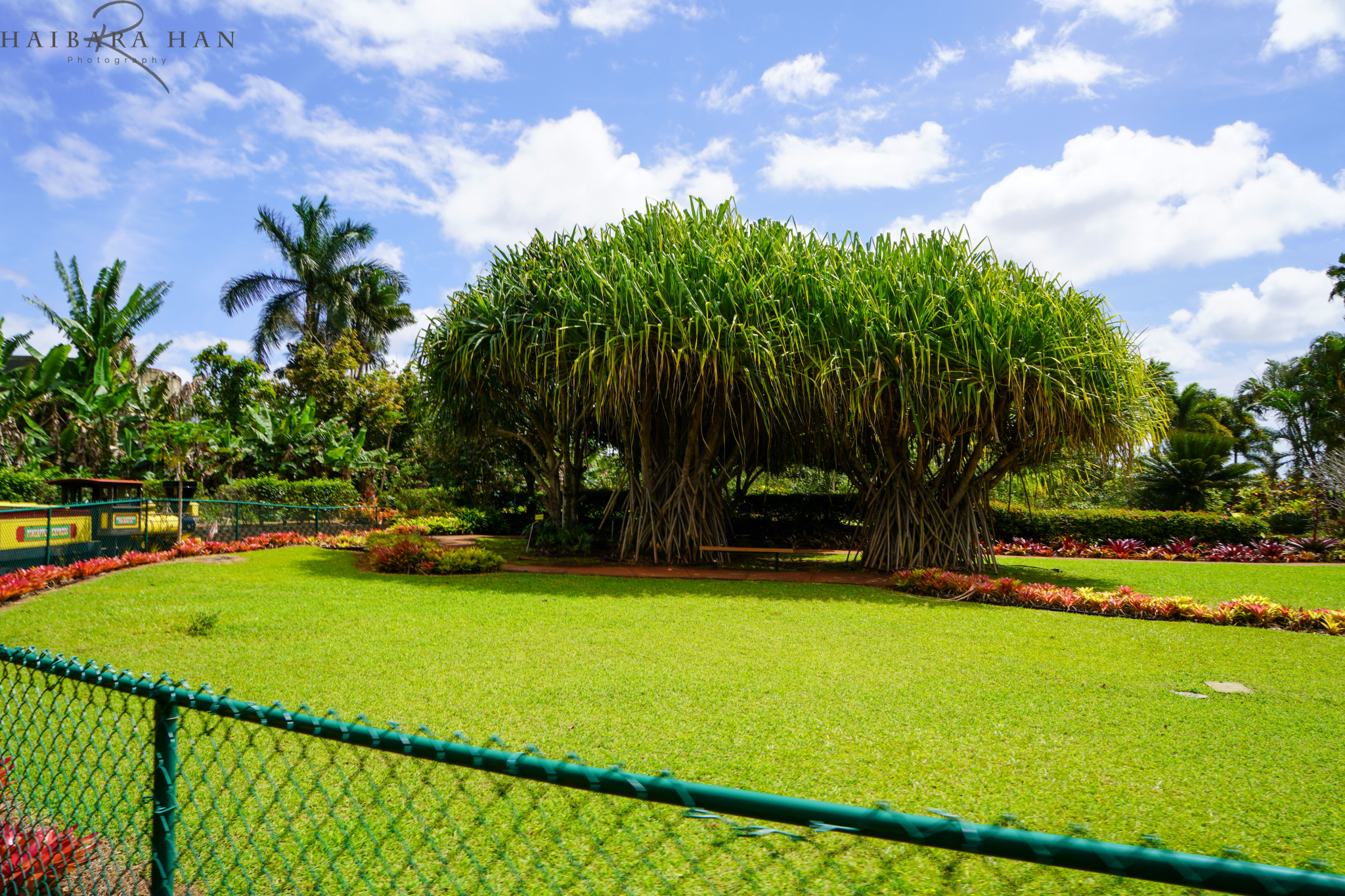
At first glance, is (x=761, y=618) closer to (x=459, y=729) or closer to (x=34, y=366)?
(x=459, y=729)

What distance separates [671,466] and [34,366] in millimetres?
19838

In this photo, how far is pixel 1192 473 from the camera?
1986cm

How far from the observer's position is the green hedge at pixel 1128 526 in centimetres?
1644

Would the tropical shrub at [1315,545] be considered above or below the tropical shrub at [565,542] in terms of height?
below

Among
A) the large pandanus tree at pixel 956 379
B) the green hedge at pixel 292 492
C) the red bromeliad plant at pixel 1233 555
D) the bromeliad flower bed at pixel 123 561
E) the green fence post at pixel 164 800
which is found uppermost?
the large pandanus tree at pixel 956 379

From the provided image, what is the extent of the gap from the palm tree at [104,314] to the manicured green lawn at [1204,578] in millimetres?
25276

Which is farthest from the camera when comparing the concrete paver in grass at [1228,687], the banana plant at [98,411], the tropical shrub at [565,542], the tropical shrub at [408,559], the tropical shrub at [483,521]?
the banana plant at [98,411]

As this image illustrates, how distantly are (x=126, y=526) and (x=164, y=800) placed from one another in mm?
12620

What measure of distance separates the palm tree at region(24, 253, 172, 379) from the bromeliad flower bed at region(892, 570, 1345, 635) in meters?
23.5

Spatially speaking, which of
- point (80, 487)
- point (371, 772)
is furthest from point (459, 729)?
point (80, 487)

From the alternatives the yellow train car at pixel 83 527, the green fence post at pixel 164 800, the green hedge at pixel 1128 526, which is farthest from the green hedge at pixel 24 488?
the green hedge at pixel 1128 526

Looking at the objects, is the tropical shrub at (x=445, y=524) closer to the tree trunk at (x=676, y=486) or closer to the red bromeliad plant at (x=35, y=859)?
the tree trunk at (x=676, y=486)

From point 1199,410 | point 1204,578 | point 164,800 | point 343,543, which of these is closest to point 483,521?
point 343,543

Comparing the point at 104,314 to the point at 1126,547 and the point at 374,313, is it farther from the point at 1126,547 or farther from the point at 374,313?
the point at 1126,547
